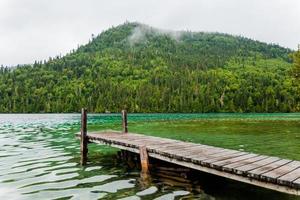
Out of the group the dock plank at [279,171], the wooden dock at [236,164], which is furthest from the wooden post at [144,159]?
→ the dock plank at [279,171]

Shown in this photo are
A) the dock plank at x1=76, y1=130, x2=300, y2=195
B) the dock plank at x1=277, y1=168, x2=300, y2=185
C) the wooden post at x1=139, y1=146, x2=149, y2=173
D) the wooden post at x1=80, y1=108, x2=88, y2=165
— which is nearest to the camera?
Answer: the dock plank at x1=277, y1=168, x2=300, y2=185

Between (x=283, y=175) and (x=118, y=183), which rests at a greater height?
(x=283, y=175)

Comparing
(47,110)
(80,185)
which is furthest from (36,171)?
(47,110)

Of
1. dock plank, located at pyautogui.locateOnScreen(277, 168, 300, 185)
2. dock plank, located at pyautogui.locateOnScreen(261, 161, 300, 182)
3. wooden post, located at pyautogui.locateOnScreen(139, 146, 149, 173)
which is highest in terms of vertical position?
dock plank, located at pyautogui.locateOnScreen(261, 161, 300, 182)

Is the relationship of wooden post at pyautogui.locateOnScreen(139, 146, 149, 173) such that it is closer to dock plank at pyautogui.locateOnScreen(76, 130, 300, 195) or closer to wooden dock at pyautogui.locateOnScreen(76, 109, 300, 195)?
wooden dock at pyautogui.locateOnScreen(76, 109, 300, 195)

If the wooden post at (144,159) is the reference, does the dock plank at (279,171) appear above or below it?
above

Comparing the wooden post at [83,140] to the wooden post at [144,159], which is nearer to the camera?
the wooden post at [144,159]

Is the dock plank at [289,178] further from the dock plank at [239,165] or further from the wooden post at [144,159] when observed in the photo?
the wooden post at [144,159]

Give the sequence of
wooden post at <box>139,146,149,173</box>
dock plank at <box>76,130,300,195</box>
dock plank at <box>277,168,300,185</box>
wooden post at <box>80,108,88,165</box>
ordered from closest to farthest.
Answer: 1. dock plank at <box>277,168,300,185</box>
2. dock plank at <box>76,130,300,195</box>
3. wooden post at <box>139,146,149,173</box>
4. wooden post at <box>80,108,88,165</box>

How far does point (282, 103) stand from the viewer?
15288cm

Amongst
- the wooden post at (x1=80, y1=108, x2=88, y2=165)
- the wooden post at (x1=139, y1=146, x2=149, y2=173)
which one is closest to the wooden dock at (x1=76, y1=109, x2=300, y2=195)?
the wooden post at (x1=139, y1=146, x2=149, y2=173)

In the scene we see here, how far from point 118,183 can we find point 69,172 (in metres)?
3.31

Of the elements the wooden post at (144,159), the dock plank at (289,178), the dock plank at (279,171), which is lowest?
the wooden post at (144,159)

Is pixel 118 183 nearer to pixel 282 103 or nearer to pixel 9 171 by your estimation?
pixel 9 171
